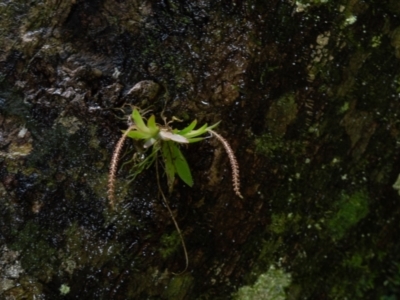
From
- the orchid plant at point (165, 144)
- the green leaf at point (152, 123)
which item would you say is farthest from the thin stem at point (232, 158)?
the green leaf at point (152, 123)

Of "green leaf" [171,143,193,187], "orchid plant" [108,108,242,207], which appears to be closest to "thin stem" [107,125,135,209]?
"orchid plant" [108,108,242,207]

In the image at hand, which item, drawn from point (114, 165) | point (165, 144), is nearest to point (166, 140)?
point (165, 144)

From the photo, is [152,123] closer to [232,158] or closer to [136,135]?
[136,135]

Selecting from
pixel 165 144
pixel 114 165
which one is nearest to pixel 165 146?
pixel 165 144

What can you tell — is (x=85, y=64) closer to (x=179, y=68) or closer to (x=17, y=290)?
(x=179, y=68)

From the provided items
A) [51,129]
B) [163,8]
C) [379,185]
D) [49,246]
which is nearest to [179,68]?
[163,8]

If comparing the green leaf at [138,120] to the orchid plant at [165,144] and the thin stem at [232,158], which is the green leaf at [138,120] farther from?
the thin stem at [232,158]

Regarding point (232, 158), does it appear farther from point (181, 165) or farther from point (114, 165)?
point (114, 165)
